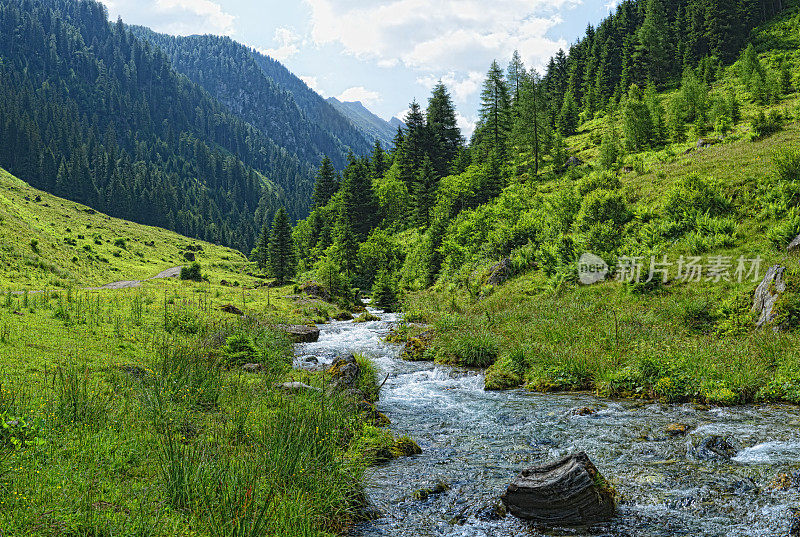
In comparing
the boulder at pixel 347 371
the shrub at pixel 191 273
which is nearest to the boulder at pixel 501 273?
the boulder at pixel 347 371

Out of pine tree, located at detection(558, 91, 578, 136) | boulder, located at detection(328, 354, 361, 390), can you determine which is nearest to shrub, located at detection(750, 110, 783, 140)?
boulder, located at detection(328, 354, 361, 390)

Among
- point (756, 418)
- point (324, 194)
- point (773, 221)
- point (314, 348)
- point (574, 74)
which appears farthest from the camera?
point (574, 74)

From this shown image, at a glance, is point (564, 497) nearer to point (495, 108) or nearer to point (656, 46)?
point (495, 108)

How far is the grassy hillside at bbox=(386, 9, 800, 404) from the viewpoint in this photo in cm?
1365

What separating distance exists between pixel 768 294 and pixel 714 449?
10.6 metres

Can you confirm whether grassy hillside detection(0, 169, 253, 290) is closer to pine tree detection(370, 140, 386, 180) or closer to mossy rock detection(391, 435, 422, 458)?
pine tree detection(370, 140, 386, 180)

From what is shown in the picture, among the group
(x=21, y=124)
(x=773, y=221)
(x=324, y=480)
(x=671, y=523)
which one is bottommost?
(x=671, y=523)

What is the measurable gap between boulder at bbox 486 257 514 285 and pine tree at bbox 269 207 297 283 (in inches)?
1662

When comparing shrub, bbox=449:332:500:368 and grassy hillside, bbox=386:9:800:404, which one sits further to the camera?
shrub, bbox=449:332:500:368

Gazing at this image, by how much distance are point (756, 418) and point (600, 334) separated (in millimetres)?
6893

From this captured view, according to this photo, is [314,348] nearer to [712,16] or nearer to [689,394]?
[689,394]

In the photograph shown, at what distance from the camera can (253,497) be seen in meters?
5.61

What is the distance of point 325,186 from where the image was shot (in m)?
87.2

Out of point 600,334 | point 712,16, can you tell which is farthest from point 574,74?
point 600,334
